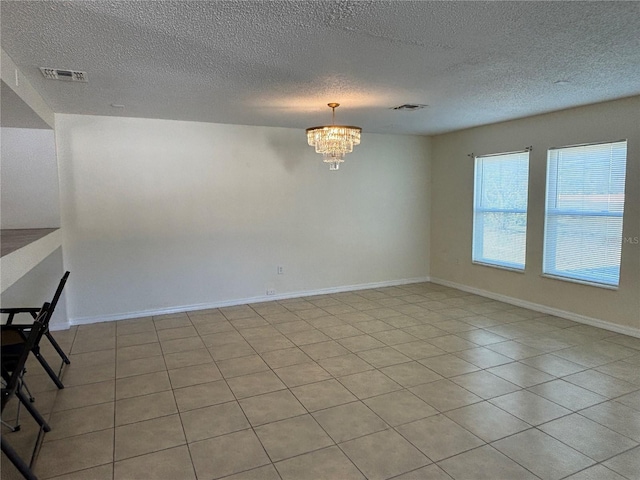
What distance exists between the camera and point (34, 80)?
3.13m

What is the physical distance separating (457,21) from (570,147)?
124 inches

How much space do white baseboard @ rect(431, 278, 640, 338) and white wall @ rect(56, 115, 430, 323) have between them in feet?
3.63

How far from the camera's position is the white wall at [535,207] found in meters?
4.02

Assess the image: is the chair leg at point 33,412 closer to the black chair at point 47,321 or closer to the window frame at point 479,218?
the black chair at point 47,321

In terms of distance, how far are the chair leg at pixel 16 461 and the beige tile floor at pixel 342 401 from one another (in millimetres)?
164

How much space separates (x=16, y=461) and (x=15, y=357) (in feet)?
2.97

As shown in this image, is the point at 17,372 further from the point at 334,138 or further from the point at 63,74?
the point at 334,138

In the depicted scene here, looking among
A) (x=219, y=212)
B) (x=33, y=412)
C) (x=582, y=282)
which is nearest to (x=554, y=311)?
(x=582, y=282)

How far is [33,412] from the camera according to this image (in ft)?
7.72

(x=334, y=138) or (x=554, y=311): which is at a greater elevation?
(x=334, y=138)

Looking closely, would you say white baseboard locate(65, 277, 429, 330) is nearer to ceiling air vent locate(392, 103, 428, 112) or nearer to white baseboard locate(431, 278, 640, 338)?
white baseboard locate(431, 278, 640, 338)

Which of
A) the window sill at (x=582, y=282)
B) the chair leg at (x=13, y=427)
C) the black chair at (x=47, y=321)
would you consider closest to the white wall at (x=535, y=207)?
the window sill at (x=582, y=282)

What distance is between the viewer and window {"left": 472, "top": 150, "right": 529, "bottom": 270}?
17.0 feet

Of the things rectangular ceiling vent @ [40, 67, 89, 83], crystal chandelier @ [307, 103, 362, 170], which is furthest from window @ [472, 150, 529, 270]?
rectangular ceiling vent @ [40, 67, 89, 83]
